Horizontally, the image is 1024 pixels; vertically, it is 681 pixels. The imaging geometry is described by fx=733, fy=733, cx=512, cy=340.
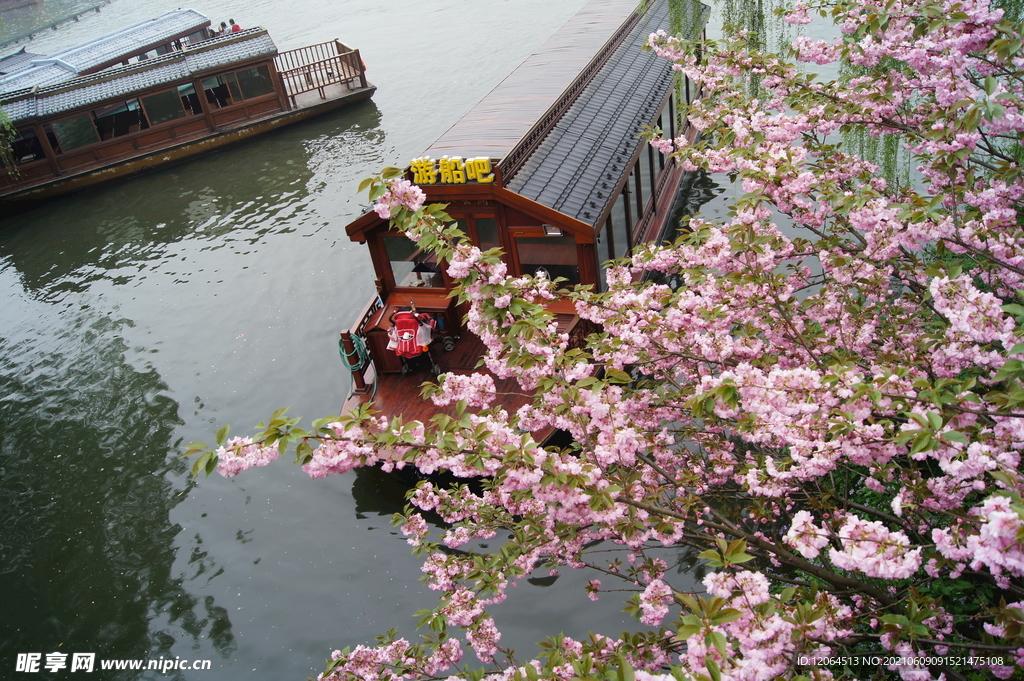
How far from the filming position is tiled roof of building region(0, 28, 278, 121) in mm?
23219

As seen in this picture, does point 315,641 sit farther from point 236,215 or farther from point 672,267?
point 236,215

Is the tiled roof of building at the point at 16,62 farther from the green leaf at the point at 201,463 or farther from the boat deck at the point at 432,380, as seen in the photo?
the green leaf at the point at 201,463

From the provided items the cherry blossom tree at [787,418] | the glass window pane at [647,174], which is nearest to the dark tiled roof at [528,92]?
the glass window pane at [647,174]

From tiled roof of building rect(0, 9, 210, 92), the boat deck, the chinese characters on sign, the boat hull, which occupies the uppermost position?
tiled roof of building rect(0, 9, 210, 92)

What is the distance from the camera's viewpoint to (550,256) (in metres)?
11.0

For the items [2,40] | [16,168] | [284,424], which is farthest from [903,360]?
[2,40]

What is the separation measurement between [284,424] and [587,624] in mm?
5455

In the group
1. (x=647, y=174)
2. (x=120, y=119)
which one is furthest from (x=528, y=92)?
(x=120, y=119)

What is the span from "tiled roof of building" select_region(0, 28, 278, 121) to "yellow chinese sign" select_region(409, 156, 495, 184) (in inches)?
712

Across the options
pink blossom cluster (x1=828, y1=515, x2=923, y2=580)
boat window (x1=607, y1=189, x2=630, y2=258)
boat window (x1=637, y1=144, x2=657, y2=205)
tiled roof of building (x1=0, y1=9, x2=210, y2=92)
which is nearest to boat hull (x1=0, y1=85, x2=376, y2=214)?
tiled roof of building (x1=0, y1=9, x2=210, y2=92)

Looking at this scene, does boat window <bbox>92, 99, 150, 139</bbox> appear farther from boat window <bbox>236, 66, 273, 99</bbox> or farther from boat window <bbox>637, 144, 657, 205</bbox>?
boat window <bbox>637, 144, 657, 205</bbox>

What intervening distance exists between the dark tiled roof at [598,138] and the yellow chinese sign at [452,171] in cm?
43

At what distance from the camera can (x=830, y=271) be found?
6648 millimetres

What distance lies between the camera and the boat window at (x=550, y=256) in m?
10.9
